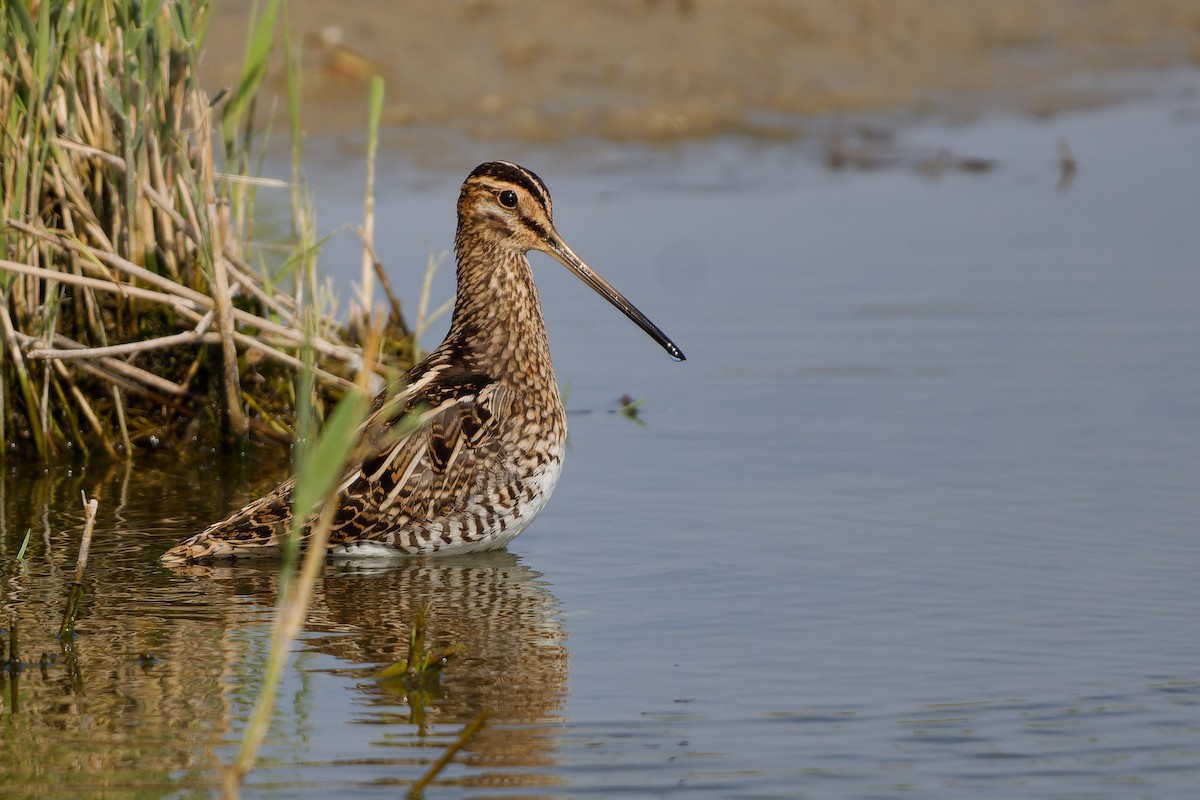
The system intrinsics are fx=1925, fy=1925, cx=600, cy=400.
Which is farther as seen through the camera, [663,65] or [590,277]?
[663,65]

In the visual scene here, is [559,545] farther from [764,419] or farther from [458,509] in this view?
[764,419]

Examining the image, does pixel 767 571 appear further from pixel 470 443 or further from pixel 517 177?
pixel 517 177

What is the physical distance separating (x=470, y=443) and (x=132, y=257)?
5.72ft

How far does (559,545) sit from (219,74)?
6596mm

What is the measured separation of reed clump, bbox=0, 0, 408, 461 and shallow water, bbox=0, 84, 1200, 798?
1.01 feet

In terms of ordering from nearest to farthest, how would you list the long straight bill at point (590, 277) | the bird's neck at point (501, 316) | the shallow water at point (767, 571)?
the shallow water at point (767, 571) → the bird's neck at point (501, 316) → the long straight bill at point (590, 277)

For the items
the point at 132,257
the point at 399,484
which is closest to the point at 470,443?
the point at 399,484

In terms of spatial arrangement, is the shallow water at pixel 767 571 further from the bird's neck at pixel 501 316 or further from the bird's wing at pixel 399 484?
the bird's neck at pixel 501 316

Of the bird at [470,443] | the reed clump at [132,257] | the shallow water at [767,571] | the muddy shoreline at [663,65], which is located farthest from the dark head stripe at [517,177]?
the muddy shoreline at [663,65]

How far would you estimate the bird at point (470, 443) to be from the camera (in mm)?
6016

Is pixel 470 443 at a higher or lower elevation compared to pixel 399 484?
higher

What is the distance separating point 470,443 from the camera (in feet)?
20.2

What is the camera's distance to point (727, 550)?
618 centimetres

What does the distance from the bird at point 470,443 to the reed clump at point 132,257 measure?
0.59 meters
